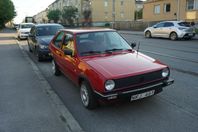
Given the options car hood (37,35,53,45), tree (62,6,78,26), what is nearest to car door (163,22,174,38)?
car hood (37,35,53,45)

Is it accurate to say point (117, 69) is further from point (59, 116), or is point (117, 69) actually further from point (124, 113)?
point (59, 116)

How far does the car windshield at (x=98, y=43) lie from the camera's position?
5184 millimetres

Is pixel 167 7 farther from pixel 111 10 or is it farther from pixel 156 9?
pixel 111 10

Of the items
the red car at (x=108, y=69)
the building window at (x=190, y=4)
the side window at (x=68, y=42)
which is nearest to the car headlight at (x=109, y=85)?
the red car at (x=108, y=69)

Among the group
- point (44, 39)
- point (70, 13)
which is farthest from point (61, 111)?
point (70, 13)

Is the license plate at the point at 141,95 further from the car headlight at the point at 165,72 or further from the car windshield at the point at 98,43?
the car windshield at the point at 98,43

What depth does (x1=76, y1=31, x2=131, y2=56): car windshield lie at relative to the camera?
17.0 ft

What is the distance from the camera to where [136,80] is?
13.5 ft

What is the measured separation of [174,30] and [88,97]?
1604 centimetres

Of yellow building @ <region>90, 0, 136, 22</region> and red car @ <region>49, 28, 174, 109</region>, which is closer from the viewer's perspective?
red car @ <region>49, 28, 174, 109</region>

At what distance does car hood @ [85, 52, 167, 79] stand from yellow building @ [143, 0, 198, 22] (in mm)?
27047

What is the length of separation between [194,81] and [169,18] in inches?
1178

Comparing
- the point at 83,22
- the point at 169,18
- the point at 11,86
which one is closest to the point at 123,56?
the point at 11,86

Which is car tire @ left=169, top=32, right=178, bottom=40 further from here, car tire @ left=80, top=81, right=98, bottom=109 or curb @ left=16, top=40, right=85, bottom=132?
car tire @ left=80, top=81, right=98, bottom=109
